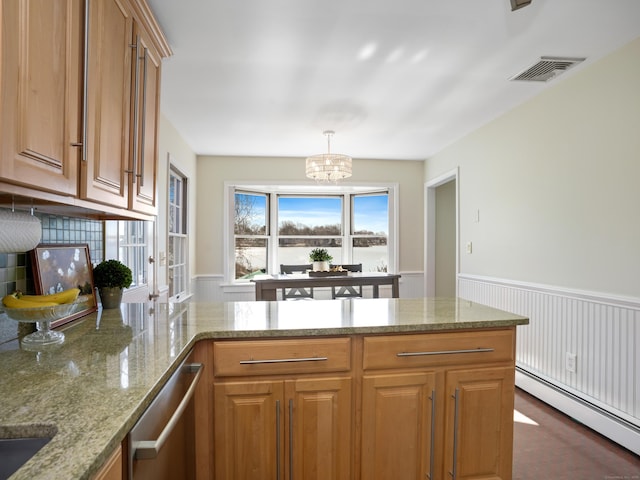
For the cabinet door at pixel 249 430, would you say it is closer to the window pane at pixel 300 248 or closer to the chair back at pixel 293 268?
the chair back at pixel 293 268

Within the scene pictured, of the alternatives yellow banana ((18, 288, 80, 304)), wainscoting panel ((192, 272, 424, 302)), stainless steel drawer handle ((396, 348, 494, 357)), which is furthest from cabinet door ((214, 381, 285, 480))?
wainscoting panel ((192, 272, 424, 302))

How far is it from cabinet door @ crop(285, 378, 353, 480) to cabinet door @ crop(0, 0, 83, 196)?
1.09 metres

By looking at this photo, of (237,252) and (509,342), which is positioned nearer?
(509,342)

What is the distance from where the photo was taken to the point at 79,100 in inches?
45.2

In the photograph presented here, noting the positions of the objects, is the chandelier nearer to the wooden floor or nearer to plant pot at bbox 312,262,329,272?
plant pot at bbox 312,262,329,272

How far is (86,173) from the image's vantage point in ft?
3.91

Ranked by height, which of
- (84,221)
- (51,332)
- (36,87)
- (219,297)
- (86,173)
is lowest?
(219,297)

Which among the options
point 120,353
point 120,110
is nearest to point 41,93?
point 120,110

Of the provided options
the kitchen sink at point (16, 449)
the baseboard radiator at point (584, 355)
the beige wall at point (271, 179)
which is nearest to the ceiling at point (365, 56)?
the beige wall at point (271, 179)

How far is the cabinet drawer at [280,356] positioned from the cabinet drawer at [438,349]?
0.39 feet

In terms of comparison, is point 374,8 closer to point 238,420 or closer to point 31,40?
point 31,40

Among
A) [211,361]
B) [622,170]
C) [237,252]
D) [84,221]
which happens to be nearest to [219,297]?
[237,252]

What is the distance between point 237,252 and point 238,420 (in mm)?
3964

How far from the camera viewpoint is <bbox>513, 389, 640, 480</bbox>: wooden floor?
197cm
